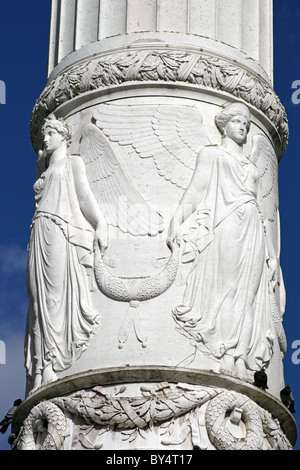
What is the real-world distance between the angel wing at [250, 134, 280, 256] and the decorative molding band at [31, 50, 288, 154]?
20.1 inches

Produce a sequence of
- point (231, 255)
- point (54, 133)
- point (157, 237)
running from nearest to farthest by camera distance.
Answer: point (231, 255)
point (157, 237)
point (54, 133)

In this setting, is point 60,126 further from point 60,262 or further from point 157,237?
point 157,237

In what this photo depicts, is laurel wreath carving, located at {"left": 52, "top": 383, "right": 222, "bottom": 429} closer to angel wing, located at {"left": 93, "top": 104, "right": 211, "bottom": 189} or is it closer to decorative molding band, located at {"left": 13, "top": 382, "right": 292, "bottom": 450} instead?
decorative molding band, located at {"left": 13, "top": 382, "right": 292, "bottom": 450}

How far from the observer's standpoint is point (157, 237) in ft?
75.6

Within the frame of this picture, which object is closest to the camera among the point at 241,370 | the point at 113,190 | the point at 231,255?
the point at 241,370

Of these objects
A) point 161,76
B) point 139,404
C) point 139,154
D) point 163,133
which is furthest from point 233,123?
point 139,404

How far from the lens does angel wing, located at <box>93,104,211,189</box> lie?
77.4 feet

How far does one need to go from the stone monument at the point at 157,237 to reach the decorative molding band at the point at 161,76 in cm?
2

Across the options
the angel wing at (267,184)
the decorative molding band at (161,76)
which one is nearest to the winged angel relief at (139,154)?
the decorative molding band at (161,76)

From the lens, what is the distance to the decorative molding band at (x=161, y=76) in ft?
78.9

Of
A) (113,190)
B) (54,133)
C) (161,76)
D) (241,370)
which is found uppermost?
(161,76)

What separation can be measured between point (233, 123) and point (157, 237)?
2161mm

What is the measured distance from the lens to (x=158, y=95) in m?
24.1
